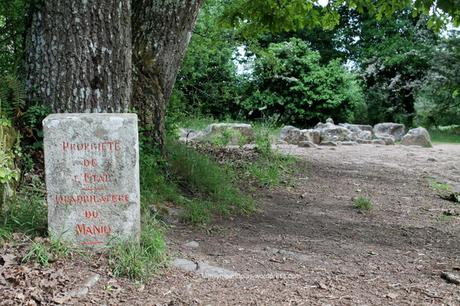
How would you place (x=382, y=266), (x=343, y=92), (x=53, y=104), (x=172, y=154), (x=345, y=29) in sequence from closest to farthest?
1. (x=382, y=266)
2. (x=53, y=104)
3. (x=172, y=154)
4. (x=343, y=92)
5. (x=345, y=29)

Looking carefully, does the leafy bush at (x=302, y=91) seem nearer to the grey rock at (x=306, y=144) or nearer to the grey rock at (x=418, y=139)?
the grey rock at (x=418, y=139)

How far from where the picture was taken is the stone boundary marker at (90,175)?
3.55 meters

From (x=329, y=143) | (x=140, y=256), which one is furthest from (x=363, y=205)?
(x=329, y=143)

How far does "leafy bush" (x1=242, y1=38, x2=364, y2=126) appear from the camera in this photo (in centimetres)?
2080

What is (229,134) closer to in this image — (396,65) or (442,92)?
(442,92)

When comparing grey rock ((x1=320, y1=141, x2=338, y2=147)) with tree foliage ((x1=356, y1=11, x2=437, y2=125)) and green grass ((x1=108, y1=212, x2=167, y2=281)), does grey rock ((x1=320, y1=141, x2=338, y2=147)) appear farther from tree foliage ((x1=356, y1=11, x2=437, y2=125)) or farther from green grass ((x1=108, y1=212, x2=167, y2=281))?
green grass ((x1=108, y1=212, x2=167, y2=281))

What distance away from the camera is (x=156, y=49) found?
5.99m

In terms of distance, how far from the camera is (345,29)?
28.3 m

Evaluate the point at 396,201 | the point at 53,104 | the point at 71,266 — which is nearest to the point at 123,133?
the point at 71,266

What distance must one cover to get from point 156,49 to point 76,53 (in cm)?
146

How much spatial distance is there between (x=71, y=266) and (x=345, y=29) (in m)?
27.1

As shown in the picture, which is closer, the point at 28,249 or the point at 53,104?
the point at 28,249

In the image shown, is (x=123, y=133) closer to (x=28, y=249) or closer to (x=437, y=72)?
(x=28, y=249)

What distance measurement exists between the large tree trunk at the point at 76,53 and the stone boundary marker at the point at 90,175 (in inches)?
48.4
